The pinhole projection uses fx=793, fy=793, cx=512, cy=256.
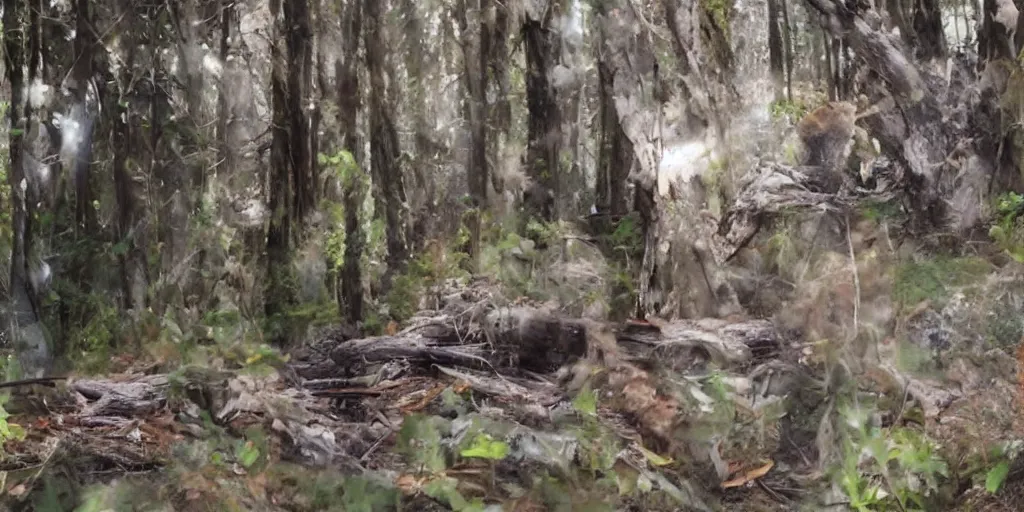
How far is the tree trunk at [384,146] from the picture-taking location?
2355mm

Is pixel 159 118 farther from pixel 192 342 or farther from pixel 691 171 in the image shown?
pixel 691 171

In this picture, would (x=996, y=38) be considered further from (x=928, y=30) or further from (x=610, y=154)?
(x=610, y=154)

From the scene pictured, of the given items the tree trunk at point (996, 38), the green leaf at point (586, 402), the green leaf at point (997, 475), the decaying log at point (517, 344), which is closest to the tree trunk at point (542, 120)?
the decaying log at point (517, 344)

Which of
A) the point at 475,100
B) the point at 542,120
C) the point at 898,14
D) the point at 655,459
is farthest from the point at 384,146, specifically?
the point at 898,14

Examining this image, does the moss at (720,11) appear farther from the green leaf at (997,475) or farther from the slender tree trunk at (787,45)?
the green leaf at (997,475)

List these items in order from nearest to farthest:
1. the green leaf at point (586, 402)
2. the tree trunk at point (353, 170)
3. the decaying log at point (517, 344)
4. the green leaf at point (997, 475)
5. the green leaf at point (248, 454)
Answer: the green leaf at point (997, 475) → the green leaf at point (248, 454) → the green leaf at point (586, 402) → the decaying log at point (517, 344) → the tree trunk at point (353, 170)

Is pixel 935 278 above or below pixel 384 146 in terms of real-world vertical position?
below

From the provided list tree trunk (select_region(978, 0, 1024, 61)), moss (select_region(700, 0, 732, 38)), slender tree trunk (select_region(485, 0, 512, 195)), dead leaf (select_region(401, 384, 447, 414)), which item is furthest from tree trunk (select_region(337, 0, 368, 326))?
tree trunk (select_region(978, 0, 1024, 61))

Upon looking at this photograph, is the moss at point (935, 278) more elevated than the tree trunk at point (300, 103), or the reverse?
the tree trunk at point (300, 103)

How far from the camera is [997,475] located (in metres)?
1.85

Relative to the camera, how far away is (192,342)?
216cm

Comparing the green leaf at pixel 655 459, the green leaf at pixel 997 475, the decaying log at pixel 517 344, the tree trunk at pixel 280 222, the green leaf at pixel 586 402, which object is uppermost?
the tree trunk at pixel 280 222

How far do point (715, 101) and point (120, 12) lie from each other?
1763 millimetres

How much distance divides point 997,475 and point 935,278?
0.51 m
